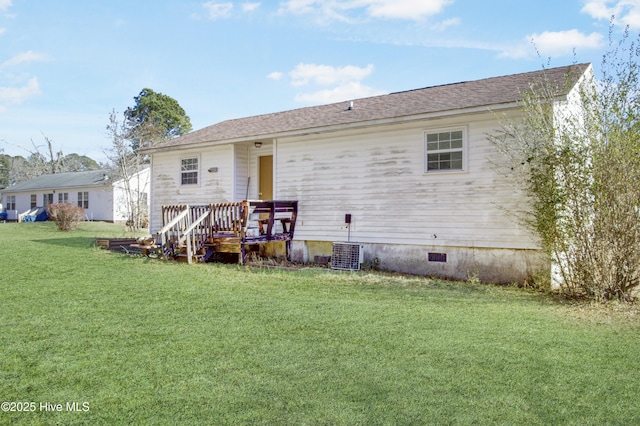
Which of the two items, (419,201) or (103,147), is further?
(103,147)

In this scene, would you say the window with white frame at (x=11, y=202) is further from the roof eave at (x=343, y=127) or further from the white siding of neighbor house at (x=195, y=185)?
the roof eave at (x=343, y=127)

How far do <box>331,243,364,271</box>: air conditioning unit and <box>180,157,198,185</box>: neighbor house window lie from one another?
18.1 feet

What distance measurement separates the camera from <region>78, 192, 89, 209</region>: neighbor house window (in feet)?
100

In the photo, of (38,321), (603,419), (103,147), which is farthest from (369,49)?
(103,147)

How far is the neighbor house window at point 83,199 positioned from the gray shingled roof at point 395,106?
19599 mm

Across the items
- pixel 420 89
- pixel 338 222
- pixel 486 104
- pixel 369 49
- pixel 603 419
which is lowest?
pixel 603 419

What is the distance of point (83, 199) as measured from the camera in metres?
30.8

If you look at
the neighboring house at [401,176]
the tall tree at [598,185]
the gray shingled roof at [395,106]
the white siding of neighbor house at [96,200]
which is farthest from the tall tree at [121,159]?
the tall tree at [598,185]

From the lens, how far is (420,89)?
1238cm

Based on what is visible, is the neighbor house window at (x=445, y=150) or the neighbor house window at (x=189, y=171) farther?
the neighbor house window at (x=189, y=171)

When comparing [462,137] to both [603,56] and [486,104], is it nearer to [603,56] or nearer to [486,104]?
[486,104]

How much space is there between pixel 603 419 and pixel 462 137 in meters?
7.08

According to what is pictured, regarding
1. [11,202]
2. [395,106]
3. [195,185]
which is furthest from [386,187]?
[11,202]

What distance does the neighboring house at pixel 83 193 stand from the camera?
29.3 m
